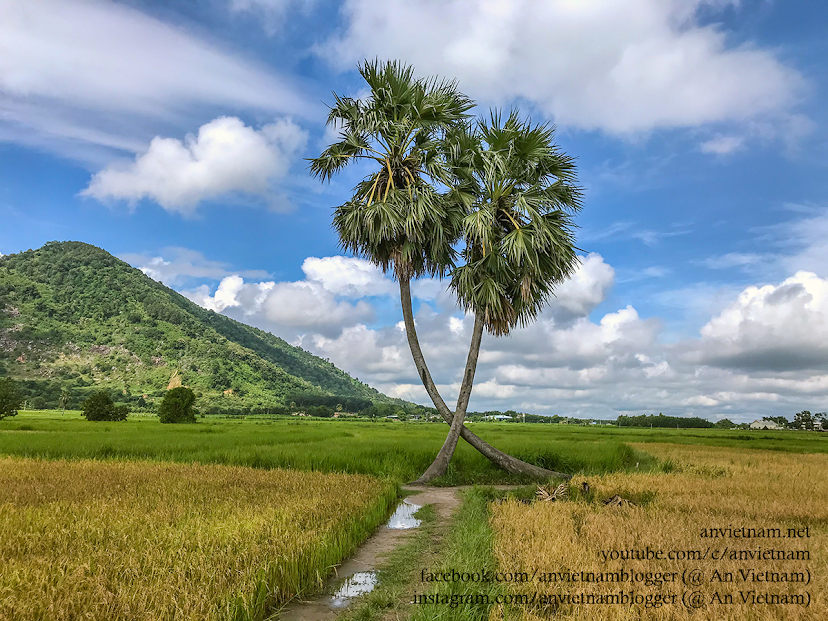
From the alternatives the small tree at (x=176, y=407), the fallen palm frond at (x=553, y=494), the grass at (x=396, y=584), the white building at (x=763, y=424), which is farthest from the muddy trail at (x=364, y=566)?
the white building at (x=763, y=424)

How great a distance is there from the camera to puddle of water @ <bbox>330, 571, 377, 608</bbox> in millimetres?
6078

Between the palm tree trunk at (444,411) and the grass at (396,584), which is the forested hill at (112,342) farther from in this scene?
the grass at (396,584)

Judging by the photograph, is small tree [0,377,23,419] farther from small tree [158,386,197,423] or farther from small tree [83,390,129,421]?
small tree [158,386,197,423]

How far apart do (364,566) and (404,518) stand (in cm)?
395

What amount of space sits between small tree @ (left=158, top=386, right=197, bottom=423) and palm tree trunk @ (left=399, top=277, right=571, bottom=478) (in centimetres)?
5147

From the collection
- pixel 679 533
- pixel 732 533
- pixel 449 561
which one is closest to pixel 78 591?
pixel 449 561

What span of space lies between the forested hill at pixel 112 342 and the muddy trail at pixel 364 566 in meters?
96.7

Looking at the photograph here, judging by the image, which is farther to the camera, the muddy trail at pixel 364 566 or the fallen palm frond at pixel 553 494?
the fallen palm frond at pixel 553 494

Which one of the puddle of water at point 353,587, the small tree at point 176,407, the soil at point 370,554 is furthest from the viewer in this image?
the small tree at point 176,407

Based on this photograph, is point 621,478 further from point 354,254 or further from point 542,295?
point 354,254

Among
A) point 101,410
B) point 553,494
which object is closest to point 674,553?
point 553,494

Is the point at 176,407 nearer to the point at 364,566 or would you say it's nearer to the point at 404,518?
the point at 404,518

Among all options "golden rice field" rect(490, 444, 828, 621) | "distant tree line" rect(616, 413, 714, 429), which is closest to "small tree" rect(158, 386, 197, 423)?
"golden rice field" rect(490, 444, 828, 621)

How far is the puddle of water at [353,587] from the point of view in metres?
6.08
